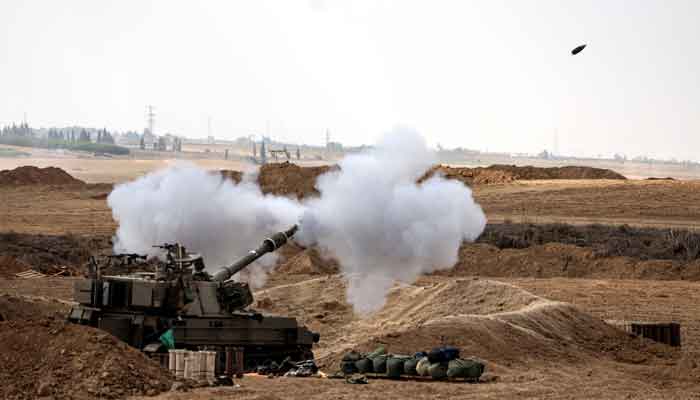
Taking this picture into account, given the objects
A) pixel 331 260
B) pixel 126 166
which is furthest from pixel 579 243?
pixel 126 166

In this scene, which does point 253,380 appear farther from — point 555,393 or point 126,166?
point 126,166

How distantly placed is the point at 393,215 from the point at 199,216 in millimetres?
4730

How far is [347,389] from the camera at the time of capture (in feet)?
67.5

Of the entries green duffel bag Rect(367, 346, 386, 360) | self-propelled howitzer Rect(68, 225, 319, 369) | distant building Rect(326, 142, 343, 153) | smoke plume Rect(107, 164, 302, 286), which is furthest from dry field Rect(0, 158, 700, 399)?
distant building Rect(326, 142, 343, 153)

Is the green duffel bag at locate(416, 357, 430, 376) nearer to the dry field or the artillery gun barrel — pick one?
the dry field

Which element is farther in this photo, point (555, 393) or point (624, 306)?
point (624, 306)

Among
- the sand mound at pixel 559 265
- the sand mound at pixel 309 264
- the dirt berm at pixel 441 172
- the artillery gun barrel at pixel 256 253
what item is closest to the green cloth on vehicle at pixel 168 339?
the artillery gun barrel at pixel 256 253

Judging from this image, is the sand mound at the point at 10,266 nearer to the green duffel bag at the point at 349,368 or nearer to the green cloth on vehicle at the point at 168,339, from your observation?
the green cloth on vehicle at the point at 168,339

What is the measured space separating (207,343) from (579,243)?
25983 mm

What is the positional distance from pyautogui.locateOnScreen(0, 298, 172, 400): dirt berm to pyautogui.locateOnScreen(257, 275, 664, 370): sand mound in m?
5.37

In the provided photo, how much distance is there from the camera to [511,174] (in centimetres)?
8325

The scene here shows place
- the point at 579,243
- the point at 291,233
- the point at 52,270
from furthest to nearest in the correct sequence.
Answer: the point at 579,243, the point at 52,270, the point at 291,233

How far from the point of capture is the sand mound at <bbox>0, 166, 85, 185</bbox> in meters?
84.6

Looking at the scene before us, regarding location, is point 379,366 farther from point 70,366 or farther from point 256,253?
point 70,366
